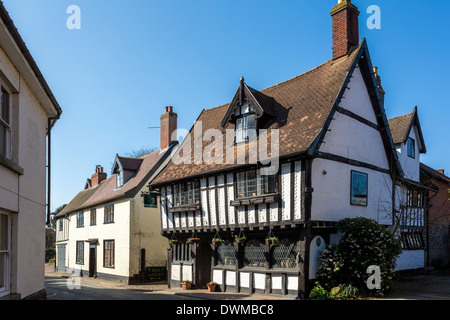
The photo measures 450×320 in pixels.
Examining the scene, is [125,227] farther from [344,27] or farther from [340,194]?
[344,27]

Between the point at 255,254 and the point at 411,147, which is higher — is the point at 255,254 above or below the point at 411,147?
below

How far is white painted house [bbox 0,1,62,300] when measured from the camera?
301 inches

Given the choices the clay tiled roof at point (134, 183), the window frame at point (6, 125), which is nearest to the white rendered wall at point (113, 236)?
the clay tiled roof at point (134, 183)

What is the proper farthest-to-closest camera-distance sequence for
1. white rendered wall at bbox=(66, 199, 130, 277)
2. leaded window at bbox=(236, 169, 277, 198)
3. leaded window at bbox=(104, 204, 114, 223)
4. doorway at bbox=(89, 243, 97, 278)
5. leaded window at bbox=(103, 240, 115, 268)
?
1. doorway at bbox=(89, 243, 97, 278)
2. leaded window at bbox=(104, 204, 114, 223)
3. leaded window at bbox=(103, 240, 115, 268)
4. white rendered wall at bbox=(66, 199, 130, 277)
5. leaded window at bbox=(236, 169, 277, 198)

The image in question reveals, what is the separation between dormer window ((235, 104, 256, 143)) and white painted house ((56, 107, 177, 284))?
19.5 feet

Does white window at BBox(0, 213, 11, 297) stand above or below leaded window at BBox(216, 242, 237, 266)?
above

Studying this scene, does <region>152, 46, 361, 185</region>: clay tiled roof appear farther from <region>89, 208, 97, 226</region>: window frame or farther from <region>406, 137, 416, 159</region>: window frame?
<region>89, 208, 97, 226</region>: window frame

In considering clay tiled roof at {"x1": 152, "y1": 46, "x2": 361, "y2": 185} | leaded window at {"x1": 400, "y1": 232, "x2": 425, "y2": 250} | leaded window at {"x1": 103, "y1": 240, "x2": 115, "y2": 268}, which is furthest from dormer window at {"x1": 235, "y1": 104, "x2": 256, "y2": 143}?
leaded window at {"x1": 103, "y1": 240, "x2": 115, "y2": 268}

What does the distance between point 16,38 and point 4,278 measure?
4.12 m

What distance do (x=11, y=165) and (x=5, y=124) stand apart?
80 cm

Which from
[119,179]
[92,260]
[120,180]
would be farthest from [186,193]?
[92,260]

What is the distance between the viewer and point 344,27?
691 inches

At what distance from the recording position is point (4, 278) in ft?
25.6

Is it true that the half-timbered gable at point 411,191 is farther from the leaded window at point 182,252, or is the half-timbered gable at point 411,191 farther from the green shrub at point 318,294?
the leaded window at point 182,252
